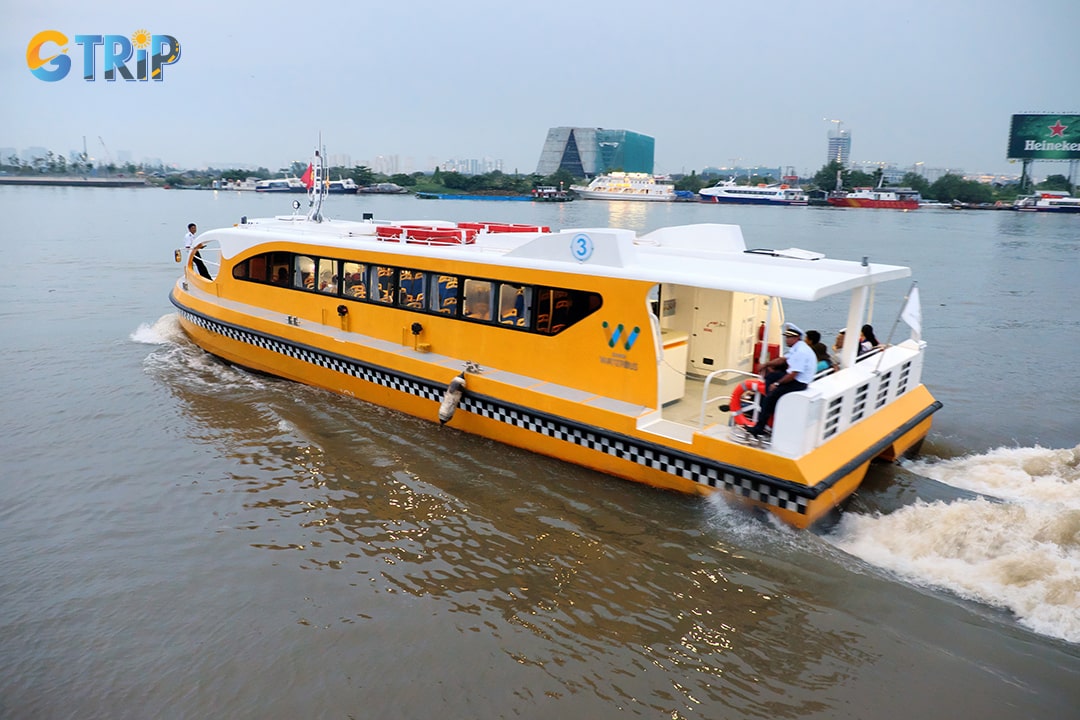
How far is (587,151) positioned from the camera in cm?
15062

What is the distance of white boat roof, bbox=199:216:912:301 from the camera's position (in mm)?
6504

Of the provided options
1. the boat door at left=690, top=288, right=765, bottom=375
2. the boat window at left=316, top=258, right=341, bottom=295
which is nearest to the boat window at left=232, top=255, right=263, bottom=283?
the boat window at left=316, top=258, right=341, bottom=295

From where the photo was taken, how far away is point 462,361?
880 cm

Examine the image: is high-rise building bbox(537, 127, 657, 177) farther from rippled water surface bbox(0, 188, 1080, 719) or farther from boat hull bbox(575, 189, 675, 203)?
rippled water surface bbox(0, 188, 1080, 719)

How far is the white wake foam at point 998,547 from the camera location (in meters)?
5.31

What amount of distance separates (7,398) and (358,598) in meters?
7.71

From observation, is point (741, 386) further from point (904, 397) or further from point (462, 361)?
point (462, 361)

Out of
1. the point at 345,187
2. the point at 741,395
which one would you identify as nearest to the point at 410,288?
the point at 741,395

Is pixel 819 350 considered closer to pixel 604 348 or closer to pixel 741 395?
pixel 741 395

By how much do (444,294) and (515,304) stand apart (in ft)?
3.85

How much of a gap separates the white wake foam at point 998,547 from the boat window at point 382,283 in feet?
19.9

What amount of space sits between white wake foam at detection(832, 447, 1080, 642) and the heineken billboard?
10043 centimetres

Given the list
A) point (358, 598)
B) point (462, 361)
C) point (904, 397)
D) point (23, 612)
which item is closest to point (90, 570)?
point (23, 612)

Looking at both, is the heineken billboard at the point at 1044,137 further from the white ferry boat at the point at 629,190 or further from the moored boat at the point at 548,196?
the moored boat at the point at 548,196
